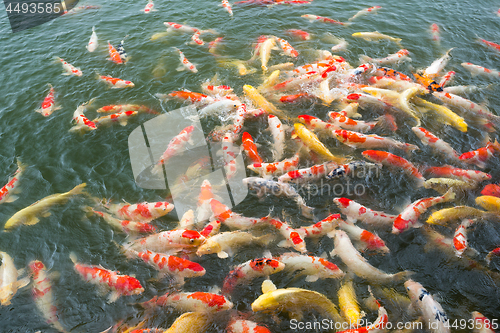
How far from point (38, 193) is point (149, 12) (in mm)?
9293

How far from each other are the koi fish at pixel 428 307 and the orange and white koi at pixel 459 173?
8.32 ft

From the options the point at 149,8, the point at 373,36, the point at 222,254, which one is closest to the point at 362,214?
the point at 222,254

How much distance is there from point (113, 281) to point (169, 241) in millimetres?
988

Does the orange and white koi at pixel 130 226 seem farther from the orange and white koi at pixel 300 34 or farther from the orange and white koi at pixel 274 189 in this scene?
the orange and white koi at pixel 300 34

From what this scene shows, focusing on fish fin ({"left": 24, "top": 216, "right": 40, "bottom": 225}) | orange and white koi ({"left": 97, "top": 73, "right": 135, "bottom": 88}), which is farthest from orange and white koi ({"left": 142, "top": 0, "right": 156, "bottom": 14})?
fish fin ({"left": 24, "top": 216, "right": 40, "bottom": 225})

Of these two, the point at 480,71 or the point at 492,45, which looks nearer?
the point at 480,71

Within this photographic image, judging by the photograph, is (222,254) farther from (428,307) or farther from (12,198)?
(12,198)

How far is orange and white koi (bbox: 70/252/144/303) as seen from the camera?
173 inches

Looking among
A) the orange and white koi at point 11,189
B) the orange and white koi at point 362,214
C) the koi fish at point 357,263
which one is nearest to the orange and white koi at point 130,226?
the orange and white koi at point 11,189

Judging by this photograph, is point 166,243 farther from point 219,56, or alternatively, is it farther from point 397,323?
point 219,56

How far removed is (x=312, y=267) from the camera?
14.8 feet

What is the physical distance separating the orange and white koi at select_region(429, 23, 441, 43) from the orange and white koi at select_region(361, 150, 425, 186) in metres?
6.79

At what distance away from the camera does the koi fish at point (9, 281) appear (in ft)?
14.7

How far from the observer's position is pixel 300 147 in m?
6.28
